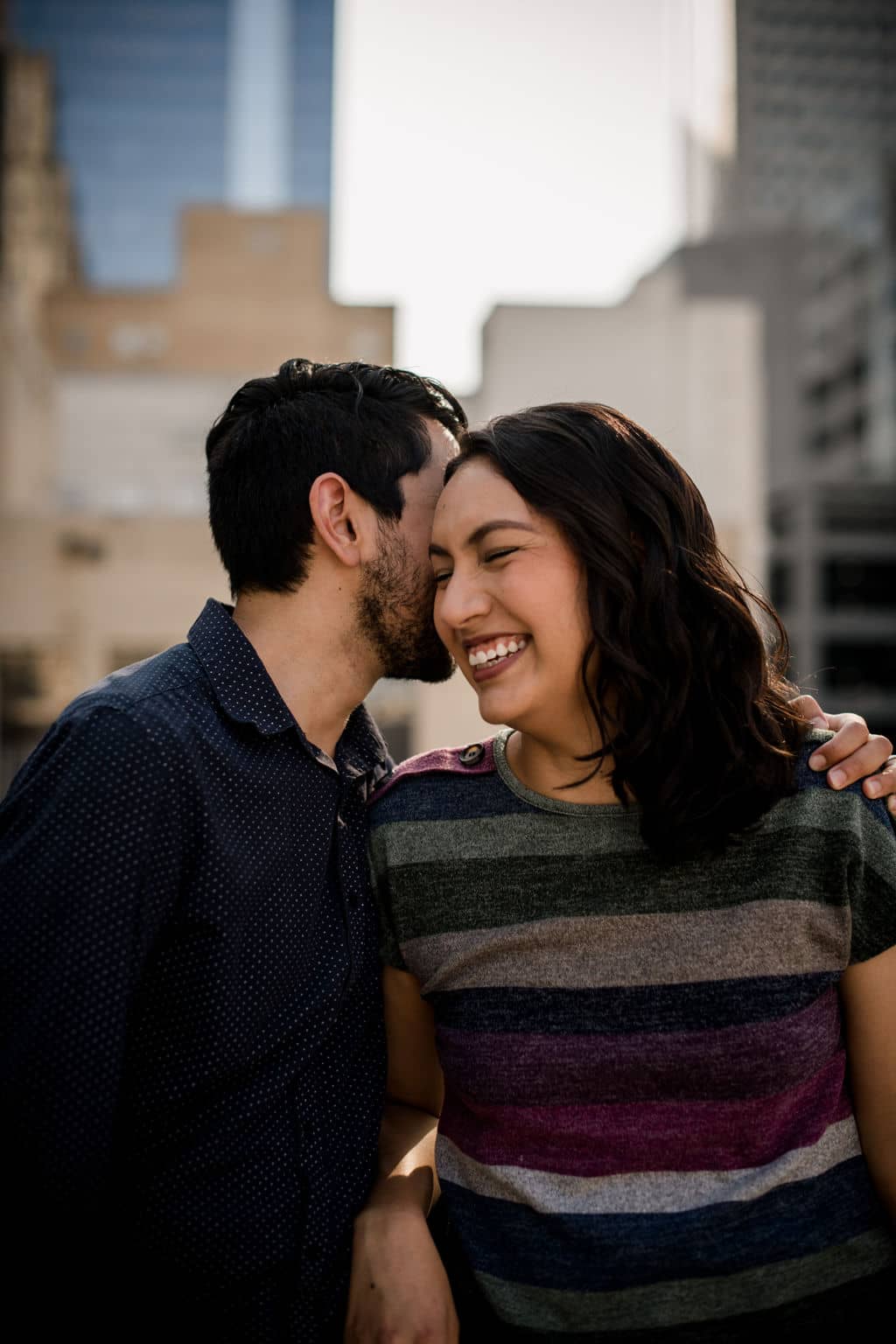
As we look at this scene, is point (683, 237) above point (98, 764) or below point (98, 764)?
above

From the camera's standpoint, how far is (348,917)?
1.90 m

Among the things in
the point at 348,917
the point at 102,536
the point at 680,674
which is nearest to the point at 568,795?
the point at 680,674

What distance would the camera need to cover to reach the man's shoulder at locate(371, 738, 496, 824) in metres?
2.03

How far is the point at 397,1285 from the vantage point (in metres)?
1.70

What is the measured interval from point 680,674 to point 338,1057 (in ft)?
2.86

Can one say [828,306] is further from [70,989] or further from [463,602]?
[70,989]

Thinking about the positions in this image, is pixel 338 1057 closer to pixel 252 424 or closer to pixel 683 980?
pixel 683 980

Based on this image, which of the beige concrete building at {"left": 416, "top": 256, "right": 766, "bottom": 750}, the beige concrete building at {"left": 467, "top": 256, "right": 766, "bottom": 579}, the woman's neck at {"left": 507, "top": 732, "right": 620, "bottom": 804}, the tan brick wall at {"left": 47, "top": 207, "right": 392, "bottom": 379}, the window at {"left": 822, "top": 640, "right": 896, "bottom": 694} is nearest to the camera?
the woman's neck at {"left": 507, "top": 732, "right": 620, "bottom": 804}

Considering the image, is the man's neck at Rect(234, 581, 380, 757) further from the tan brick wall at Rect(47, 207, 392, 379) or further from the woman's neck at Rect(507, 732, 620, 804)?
the tan brick wall at Rect(47, 207, 392, 379)

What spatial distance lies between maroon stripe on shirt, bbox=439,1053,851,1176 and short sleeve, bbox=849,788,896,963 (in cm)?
24

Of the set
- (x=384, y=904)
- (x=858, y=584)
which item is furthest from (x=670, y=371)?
(x=858, y=584)

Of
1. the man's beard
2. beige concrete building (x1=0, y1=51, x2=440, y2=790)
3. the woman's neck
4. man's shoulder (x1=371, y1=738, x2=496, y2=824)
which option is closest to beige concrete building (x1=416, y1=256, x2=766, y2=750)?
beige concrete building (x1=0, y1=51, x2=440, y2=790)

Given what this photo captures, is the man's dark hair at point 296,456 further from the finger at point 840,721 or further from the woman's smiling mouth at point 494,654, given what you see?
the finger at point 840,721

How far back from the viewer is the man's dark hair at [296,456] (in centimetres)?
214
